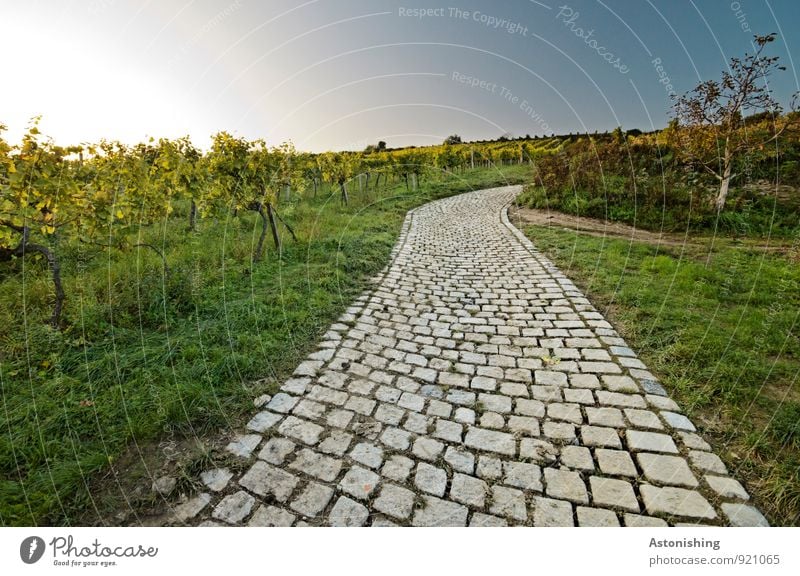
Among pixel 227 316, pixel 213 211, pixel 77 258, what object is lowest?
pixel 227 316

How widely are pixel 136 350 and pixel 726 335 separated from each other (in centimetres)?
724

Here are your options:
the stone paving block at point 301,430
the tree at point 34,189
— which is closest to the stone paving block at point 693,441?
the stone paving block at point 301,430

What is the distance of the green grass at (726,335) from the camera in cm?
288

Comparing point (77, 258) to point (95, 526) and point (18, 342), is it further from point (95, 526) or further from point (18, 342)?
point (95, 526)

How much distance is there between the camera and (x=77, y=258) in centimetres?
829

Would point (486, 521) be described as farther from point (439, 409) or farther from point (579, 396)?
point (579, 396)

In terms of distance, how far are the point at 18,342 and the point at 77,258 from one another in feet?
15.4

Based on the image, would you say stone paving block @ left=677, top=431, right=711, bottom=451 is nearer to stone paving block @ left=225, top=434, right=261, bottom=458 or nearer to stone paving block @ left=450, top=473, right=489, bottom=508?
stone paving block @ left=450, top=473, right=489, bottom=508

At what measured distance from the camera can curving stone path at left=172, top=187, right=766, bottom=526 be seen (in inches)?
98.0

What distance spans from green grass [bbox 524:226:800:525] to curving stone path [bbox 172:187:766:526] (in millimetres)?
223

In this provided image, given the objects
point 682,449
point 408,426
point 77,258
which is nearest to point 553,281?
point 682,449

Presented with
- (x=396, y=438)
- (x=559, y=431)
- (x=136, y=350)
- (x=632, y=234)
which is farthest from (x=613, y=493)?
(x=632, y=234)

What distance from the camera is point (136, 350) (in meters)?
4.53

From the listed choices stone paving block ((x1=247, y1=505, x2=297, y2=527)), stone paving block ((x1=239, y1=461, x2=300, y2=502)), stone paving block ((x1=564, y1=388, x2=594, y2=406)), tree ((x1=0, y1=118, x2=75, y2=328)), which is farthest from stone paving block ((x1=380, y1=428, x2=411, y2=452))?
tree ((x1=0, y1=118, x2=75, y2=328))
